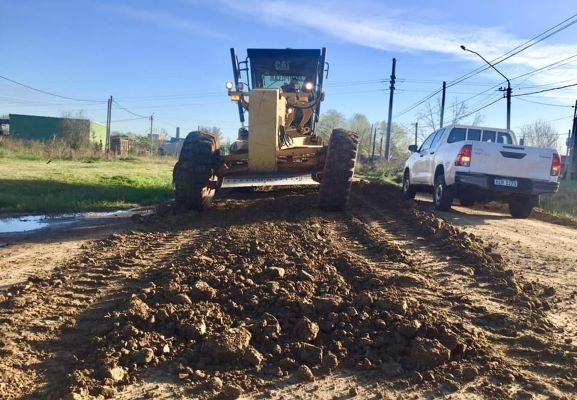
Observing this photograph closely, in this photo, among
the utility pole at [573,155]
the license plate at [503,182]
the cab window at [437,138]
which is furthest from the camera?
the utility pole at [573,155]

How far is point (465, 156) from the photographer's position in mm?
10266

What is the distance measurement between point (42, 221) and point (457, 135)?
29.3 feet

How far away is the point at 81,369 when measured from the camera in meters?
3.02

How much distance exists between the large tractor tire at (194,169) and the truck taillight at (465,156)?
4843 millimetres

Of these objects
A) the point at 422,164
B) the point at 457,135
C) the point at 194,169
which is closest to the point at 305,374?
the point at 194,169

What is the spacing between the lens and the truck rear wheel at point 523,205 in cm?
1092

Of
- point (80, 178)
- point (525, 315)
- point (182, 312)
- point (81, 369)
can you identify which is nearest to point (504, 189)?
point (525, 315)

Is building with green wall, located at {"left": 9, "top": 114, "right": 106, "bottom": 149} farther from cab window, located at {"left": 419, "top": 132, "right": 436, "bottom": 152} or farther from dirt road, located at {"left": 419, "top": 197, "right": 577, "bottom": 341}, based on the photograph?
dirt road, located at {"left": 419, "top": 197, "right": 577, "bottom": 341}

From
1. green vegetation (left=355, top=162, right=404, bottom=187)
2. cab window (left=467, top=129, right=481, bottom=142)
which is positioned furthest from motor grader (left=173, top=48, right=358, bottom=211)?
green vegetation (left=355, top=162, right=404, bottom=187)

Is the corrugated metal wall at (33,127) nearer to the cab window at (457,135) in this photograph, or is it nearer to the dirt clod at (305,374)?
the cab window at (457,135)

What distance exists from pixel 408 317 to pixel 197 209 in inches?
254

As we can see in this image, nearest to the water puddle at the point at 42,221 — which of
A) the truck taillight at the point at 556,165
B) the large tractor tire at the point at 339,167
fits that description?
the large tractor tire at the point at 339,167

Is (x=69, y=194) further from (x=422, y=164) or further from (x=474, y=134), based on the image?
(x=474, y=134)

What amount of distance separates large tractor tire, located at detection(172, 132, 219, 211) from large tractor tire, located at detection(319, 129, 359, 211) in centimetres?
204
